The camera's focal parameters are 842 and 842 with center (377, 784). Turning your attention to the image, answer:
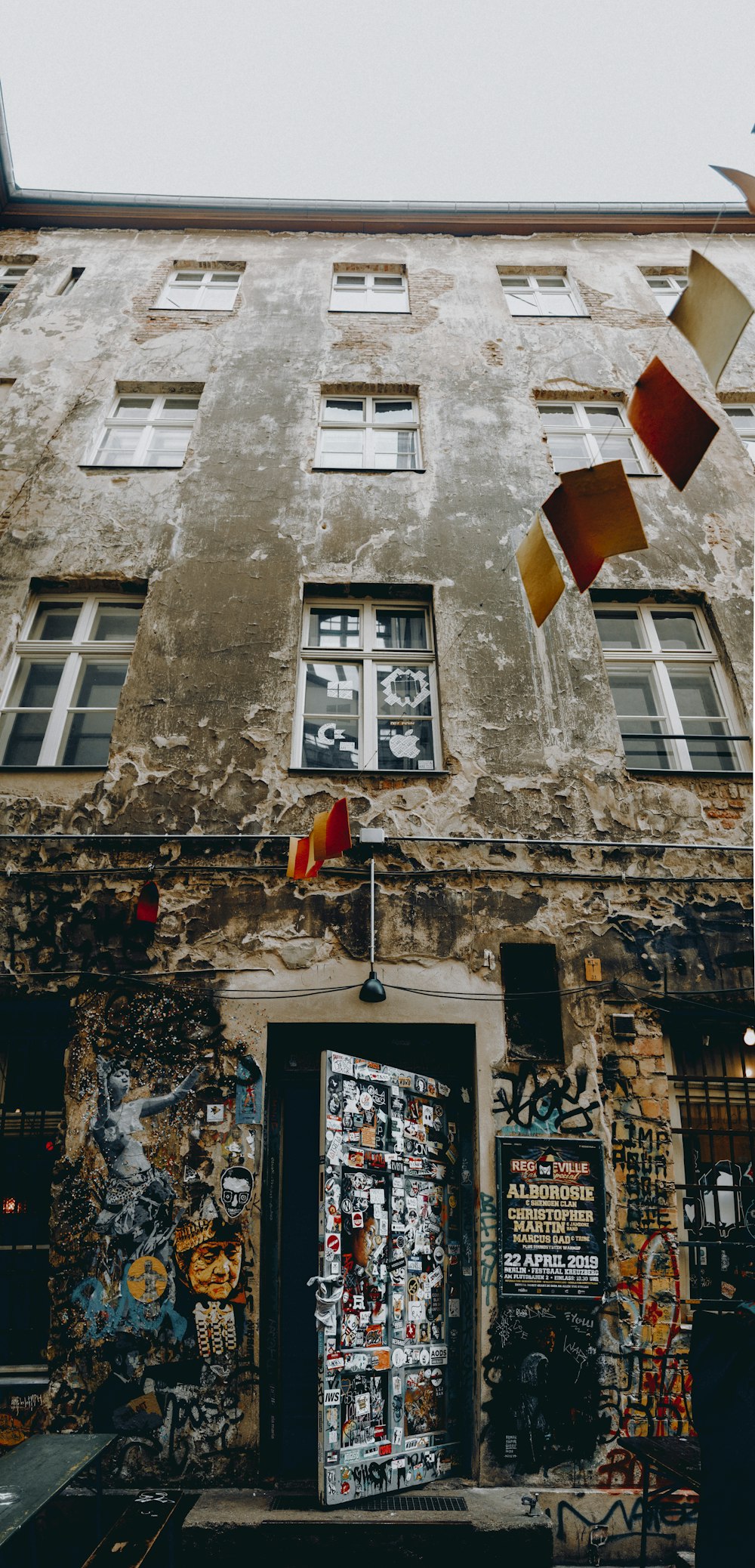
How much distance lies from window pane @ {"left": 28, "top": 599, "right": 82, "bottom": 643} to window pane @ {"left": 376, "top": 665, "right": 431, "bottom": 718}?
2.78m

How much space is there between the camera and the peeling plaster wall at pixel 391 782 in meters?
5.46

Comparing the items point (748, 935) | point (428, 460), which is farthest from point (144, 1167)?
point (428, 460)

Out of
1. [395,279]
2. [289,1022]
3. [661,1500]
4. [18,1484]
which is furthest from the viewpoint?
[395,279]

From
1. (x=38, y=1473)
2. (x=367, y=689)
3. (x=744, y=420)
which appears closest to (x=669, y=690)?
(x=367, y=689)

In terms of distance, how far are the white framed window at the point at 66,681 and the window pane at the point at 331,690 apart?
1.60 meters

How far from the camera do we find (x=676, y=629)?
7621 millimetres

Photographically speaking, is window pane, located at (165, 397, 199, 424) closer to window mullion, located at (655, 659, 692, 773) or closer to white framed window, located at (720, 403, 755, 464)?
window mullion, located at (655, 659, 692, 773)

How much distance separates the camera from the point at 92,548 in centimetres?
760

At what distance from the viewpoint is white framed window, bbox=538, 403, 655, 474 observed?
8836 mm

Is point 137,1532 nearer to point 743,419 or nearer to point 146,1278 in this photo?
point 146,1278

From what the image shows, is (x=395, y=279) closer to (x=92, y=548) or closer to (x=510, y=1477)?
(x=92, y=548)

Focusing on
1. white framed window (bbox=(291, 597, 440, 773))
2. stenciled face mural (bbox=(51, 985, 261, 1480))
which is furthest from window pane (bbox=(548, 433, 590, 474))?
stenciled face mural (bbox=(51, 985, 261, 1480))

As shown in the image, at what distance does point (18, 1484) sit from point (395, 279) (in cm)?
1241

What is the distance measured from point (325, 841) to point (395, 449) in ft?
16.6
